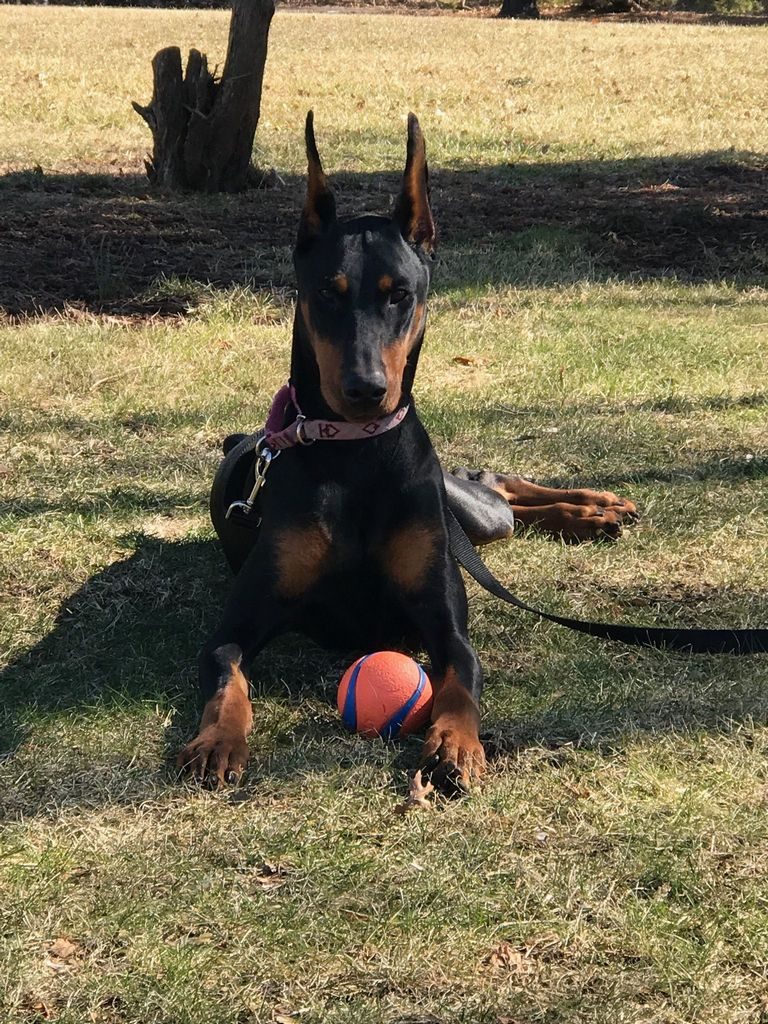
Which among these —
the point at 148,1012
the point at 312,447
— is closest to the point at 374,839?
the point at 148,1012

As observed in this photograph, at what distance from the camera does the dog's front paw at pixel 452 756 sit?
3604 millimetres

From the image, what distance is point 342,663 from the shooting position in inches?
178

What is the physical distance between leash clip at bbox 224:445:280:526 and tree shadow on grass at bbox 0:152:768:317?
451cm

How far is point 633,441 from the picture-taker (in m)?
6.77

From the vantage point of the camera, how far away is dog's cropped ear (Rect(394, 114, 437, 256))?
171 inches

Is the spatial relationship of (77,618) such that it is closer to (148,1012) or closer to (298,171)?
(148,1012)

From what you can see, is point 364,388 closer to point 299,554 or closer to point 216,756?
point 299,554

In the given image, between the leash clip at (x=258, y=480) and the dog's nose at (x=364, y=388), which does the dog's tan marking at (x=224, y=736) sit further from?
the dog's nose at (x=364, y=388)

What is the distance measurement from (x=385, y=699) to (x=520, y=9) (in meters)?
33.2

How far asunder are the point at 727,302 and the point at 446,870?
7.06 metres

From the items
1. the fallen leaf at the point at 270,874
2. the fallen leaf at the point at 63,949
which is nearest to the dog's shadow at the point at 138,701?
the fallen leaf at the point at 270,874

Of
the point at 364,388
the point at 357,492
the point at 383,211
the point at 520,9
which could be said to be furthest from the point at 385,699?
the point at 520,9

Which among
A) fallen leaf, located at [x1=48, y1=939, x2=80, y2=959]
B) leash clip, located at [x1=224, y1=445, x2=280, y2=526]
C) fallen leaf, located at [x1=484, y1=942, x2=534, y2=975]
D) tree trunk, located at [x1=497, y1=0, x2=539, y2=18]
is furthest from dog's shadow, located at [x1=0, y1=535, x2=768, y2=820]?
tree trunk, located at [x1=497, y1=0, x2=539, y2=18]

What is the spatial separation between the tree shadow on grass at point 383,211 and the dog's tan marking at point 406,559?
501cm
